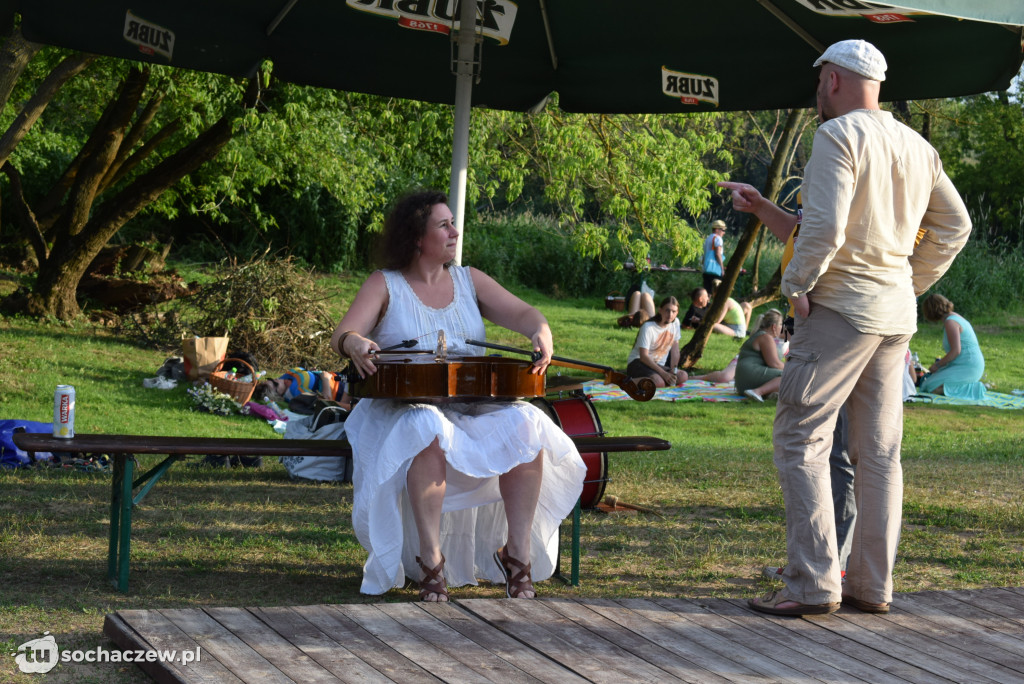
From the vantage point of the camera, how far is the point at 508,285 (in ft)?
75.8

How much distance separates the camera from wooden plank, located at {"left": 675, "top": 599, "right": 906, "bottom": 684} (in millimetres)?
3223

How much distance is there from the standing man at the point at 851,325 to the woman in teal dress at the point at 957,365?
9574 mm

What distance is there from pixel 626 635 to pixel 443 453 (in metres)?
1.08

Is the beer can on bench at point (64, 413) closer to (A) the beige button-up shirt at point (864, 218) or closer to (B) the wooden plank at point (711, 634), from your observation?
(B) the wooden plank at point (711, 634)

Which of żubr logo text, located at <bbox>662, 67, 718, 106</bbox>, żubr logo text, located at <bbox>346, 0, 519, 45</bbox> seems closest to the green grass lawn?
żubr logo text, located at <bbox>662, 67, 718, 106</bbox>

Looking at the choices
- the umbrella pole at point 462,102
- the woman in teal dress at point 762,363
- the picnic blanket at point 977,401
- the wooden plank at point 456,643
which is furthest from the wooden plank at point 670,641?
the picnic blanket at point 977,401

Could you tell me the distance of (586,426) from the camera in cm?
597

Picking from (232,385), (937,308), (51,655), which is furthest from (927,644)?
(937,308)

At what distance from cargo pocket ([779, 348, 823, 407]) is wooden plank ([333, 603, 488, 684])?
1427 mm

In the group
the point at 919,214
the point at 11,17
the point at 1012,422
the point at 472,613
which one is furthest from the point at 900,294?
the point at 1012,422

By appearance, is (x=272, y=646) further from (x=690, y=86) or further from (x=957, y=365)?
(x=957, y=365)

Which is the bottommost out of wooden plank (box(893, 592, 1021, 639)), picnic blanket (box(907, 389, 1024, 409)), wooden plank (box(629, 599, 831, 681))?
wooden plank (box(629, 599, 831, 681))

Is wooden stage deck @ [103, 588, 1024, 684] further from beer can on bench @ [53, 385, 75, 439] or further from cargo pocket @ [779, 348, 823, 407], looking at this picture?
beer can on bench @ [53, 385, 75, 439]

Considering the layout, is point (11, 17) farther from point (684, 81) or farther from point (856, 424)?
point (856, 424)
